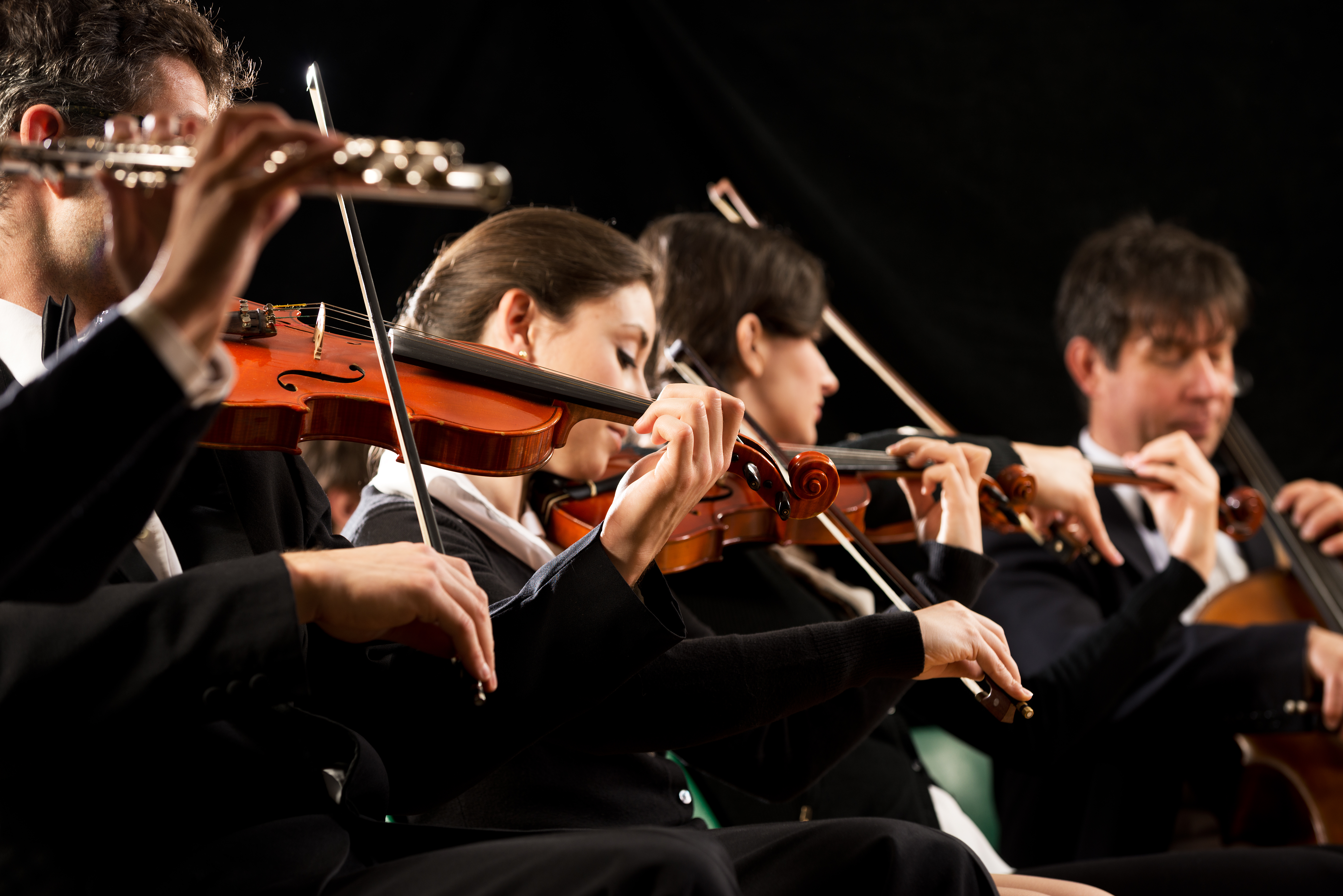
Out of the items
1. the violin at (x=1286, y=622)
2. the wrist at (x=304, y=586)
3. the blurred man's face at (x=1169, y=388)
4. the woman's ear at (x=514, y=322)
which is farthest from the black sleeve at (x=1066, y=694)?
the wrist at (x=304, y=586)

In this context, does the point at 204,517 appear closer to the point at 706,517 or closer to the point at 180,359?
the point at 180,359

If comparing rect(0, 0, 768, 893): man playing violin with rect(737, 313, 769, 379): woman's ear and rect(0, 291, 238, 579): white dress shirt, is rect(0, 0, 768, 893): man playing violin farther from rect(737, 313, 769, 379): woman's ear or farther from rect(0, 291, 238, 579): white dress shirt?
rect(737, 313, 769, 379): woman's ear

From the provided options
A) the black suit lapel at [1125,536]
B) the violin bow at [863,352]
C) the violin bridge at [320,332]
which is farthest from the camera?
the black suit lapel at [1125,536]

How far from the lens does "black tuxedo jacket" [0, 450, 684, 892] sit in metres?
0.81

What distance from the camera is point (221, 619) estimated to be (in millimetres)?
828

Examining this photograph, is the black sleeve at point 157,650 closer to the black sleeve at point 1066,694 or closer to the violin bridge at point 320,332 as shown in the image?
the violin bridge at point 320,332

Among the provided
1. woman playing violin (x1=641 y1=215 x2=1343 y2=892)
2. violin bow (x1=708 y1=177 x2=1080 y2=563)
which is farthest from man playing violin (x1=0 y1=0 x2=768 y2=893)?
violin bow (x1=708 y1=177 x2=1080 y2=563)

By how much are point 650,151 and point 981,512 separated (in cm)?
127

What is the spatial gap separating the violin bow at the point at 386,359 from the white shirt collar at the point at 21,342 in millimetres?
260

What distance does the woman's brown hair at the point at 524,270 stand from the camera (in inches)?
60.1

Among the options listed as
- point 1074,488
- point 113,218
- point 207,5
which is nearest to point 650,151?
point 207,5

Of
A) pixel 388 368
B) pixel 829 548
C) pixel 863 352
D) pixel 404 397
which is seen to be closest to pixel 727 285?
pixel 863 352

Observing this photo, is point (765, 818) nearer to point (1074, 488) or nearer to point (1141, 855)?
point (1141, 855)

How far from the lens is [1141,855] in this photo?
158 centimetres
